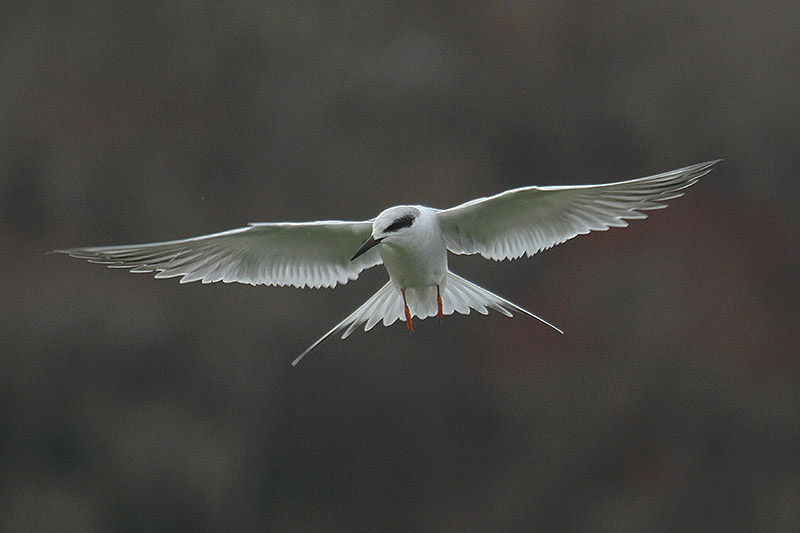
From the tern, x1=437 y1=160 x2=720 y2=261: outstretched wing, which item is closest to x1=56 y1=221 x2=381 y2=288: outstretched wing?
the tern

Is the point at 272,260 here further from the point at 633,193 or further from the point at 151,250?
the point at 633,193

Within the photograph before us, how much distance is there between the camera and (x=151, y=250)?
2.56 meters

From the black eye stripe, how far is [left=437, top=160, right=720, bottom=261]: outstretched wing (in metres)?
0.19

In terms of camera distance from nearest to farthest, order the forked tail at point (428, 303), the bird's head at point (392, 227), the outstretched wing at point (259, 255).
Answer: the bird's head at point (392, 227) → the outstretched wing at point (259, 255) → the forked tail at point (428, 303)

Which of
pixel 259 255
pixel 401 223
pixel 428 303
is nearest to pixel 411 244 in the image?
pixel 401 223

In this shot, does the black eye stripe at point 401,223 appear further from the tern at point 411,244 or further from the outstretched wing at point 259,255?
the outstretched wing at point 259,255

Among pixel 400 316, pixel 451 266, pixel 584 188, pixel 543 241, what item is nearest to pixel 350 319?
pixel 400 316

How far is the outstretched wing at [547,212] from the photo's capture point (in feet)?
8.11

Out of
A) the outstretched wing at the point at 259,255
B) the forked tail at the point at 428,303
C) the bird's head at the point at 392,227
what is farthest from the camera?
the forked tail at the point at 428,303

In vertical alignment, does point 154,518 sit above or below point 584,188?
below

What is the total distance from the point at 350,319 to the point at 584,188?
0.79 m

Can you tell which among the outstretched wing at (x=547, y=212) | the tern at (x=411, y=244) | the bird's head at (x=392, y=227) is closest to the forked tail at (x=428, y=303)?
the tern at (x=411, y=244)

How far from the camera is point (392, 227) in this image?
8.03 ft

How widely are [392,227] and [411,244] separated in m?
0.09
